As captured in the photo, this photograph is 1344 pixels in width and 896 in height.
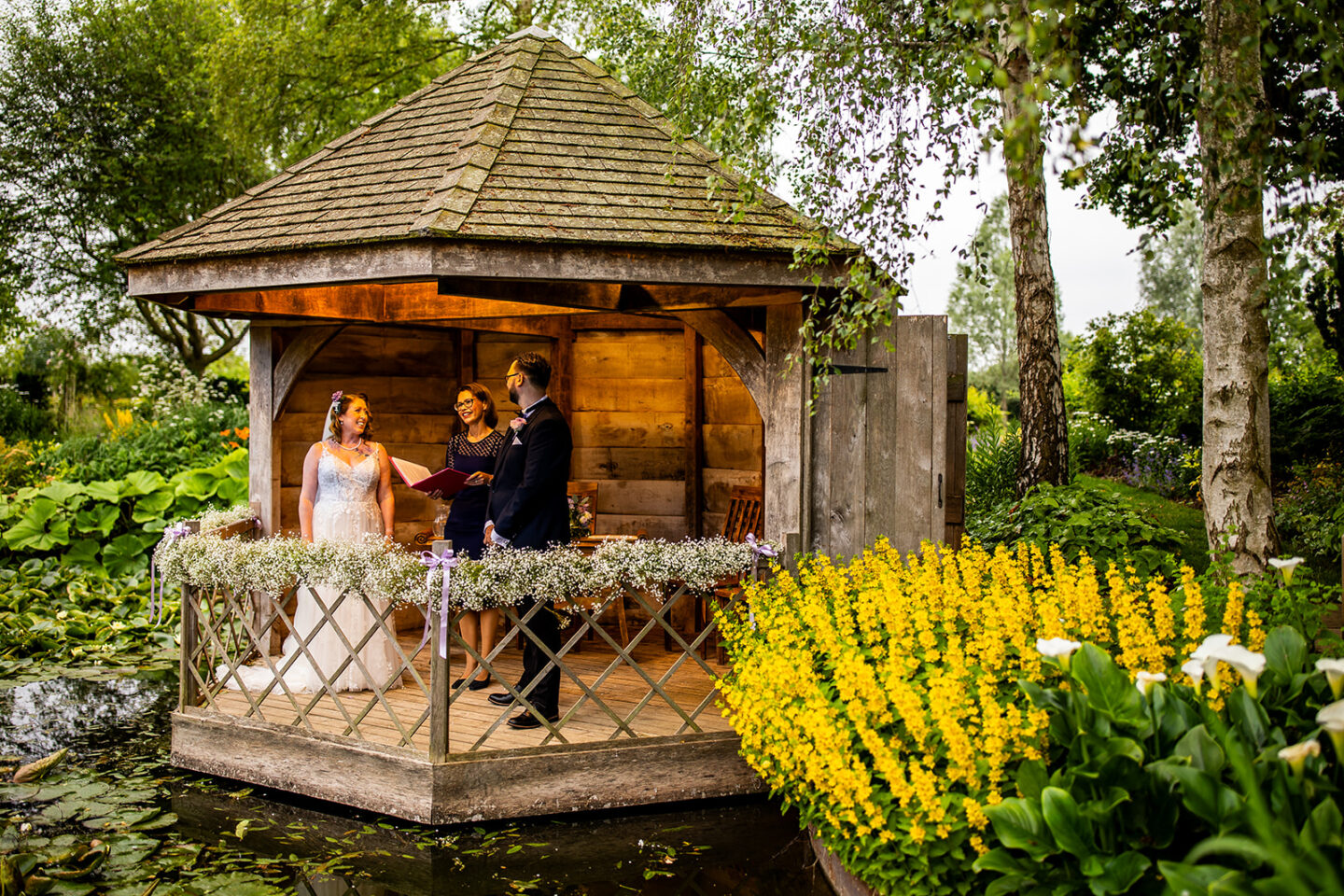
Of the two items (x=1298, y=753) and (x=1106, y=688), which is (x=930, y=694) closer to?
(x=1106, y=688)

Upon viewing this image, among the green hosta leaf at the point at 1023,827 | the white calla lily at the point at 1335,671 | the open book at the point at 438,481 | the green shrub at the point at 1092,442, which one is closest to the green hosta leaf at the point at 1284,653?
the white calla lily at the point at 1335,671

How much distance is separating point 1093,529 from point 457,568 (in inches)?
170

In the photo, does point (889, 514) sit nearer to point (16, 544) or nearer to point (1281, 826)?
point (1281, 826)

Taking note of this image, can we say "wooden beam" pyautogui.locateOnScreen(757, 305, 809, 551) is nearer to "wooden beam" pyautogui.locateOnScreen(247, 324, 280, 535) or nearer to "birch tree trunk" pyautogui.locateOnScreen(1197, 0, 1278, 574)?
"birch tree trunk" pyautogui.locateOnScreen(1197, 0, 1278, 574)

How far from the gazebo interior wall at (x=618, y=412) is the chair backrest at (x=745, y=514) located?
0.26m

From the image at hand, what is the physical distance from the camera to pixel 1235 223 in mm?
4918

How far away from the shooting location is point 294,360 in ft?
23.2

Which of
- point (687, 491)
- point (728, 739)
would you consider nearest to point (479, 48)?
point (687, 491)

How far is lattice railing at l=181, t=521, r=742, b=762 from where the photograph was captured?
5.29 metres

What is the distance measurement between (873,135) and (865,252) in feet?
2.52

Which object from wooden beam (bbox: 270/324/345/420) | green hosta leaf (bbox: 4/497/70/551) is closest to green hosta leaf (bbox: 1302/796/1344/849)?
wooden beam (bbox: 270/324/345/420)

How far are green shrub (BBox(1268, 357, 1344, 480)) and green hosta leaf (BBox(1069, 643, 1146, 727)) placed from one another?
1179cm

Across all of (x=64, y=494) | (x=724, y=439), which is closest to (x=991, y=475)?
(x=724, y=439)

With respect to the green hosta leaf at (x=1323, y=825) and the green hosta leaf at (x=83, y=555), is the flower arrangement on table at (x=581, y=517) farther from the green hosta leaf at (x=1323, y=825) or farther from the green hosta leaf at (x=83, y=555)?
the green hosta leaf at (x=83, y=555)
